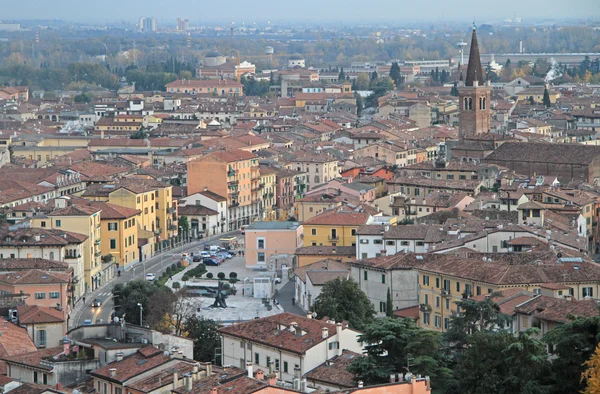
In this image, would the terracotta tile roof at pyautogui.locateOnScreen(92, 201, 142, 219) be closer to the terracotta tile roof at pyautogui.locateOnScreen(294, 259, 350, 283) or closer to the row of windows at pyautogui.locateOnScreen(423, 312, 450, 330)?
the terracotta tile roof at pyautogui.locateOnScreen(294, 259, 350, 283)

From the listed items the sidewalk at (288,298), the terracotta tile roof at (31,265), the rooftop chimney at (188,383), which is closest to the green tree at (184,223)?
the sidewalk at (288,298)

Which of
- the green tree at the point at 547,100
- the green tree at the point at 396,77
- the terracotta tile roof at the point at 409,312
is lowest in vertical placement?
the green tree at the point at 396,77

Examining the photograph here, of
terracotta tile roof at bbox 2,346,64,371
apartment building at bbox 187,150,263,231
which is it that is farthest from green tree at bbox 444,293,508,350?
apartment building at bbox 187,150,263,231

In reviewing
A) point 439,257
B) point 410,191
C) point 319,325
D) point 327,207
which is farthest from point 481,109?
point 319,325

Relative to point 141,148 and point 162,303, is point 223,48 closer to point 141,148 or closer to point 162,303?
point 141,148

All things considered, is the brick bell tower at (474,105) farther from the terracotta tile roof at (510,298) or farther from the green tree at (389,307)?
the terracotta tile roof at (510,298)

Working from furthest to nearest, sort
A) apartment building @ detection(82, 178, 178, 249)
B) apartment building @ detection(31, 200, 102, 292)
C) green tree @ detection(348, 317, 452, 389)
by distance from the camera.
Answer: apartment building @ detection(82, 178, 178, 249)
apartment building @ detection(31, 200, 102, 292)
green tree @ detection(348, 317, 452, 389)

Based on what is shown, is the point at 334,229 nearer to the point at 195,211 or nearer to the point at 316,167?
the point at 195,211
